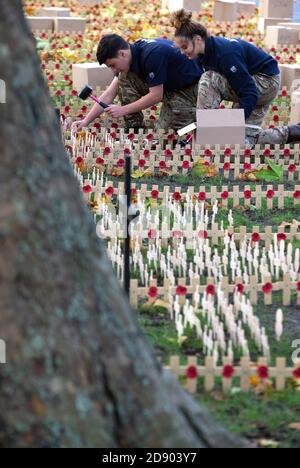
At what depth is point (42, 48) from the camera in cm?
1413

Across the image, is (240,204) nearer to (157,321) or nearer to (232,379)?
(157,321)

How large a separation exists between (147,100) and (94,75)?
251cm

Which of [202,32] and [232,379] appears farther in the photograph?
[202,32]

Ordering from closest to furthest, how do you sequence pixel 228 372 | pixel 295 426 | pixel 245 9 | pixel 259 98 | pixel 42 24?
pixel 295 426, pixel 228 372, pixel 259 98, pixel 42 24, pixel 245 9

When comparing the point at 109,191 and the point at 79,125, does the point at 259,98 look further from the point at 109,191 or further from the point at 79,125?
the point at 109,191

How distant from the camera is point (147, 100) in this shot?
9.09 metres

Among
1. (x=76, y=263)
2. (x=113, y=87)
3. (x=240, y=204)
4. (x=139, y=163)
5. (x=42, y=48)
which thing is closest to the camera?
(x=76, y=263)

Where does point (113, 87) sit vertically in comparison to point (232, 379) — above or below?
above

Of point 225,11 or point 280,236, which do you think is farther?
point 225,11

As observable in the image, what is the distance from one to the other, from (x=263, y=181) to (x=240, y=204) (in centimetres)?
89

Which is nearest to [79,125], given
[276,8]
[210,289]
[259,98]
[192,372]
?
[259,98]

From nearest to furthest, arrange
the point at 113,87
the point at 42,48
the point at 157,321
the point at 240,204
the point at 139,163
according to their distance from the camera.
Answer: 1. the point at 157,321
2. the point at 240,204
3. the point at 139,163
4. the point at 113,87
5. the point at 42,48

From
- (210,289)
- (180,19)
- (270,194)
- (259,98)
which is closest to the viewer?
(210,289)

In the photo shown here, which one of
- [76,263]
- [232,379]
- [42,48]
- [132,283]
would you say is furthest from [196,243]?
[42,48]
